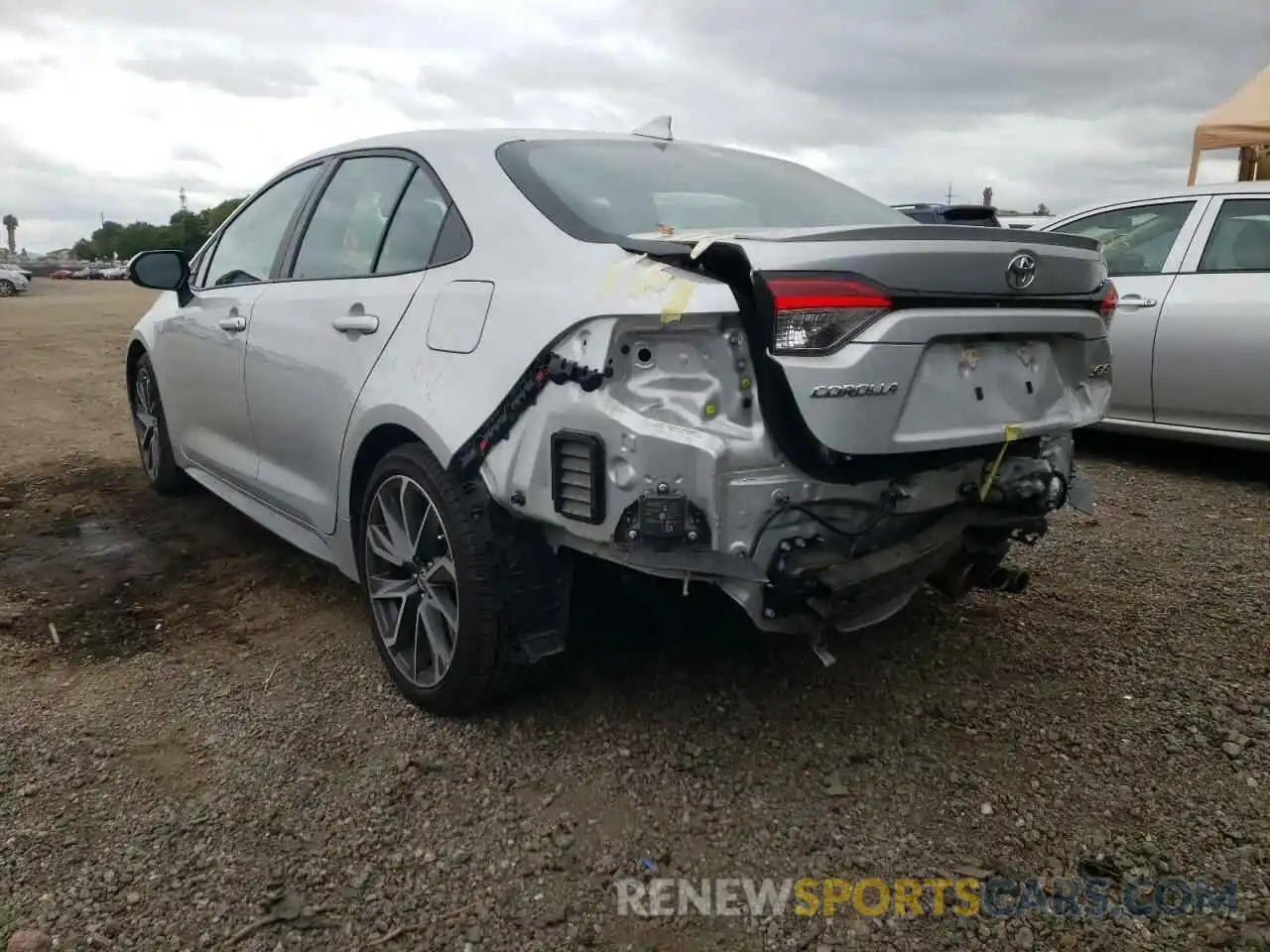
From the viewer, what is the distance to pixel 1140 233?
19.0 feet

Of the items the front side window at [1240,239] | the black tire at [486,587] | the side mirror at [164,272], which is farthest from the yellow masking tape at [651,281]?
the front side window at [1240,239]

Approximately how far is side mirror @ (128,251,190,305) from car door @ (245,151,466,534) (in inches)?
39.6

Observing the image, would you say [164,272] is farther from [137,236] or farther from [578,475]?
[137,236]

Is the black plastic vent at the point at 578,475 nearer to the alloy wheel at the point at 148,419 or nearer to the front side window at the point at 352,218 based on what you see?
the front side window at the point at 352,218

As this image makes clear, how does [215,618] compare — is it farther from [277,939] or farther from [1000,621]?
[1000,621]

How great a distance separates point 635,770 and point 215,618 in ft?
6.14

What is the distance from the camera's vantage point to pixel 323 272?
3484 mm

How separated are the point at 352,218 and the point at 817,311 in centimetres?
189

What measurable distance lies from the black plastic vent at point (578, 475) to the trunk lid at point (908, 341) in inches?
15.6

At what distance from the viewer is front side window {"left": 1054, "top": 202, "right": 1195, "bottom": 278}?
221 inches

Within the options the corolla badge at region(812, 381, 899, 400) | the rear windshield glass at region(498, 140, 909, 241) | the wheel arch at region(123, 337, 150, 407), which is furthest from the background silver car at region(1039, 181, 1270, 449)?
the wheel arch at region(123, 337, 150, 407)

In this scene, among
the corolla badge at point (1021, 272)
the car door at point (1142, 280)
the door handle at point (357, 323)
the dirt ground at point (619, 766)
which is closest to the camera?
the dirt ground at point (619, 766)

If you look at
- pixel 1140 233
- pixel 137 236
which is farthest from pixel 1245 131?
pixel 137 236

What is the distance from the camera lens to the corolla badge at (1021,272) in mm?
2475
